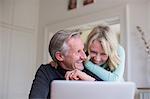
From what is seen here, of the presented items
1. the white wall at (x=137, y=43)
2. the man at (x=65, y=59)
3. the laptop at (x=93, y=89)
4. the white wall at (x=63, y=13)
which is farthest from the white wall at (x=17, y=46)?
the laptop at (x=93, y=89)

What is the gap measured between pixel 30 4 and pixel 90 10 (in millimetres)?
→ 1122

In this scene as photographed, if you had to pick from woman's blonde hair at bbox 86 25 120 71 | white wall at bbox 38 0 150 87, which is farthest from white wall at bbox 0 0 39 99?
woman's blonde hair at bbox 86 25 120 71

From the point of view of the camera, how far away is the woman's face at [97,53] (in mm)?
1296

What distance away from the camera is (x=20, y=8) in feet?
11.9

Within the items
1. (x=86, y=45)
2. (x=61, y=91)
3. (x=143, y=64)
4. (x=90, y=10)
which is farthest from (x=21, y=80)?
(x=61, y=91)

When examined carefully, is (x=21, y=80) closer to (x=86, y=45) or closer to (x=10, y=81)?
(x=10, y=81)

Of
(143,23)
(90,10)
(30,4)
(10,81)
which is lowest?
(10,81)

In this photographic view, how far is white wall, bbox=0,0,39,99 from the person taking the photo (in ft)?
11.1

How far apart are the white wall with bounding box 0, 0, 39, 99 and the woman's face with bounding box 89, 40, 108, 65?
2.23m

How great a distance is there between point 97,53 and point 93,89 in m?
0.61

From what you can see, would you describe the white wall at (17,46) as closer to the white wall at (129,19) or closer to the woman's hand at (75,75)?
the white wall at (129,19)

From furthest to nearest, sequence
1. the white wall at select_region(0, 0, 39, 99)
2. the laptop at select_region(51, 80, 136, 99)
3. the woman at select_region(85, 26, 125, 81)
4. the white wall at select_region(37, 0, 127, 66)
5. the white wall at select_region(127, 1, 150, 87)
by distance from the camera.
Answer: the white wall at select_region(0, 0, 39, 99), the white wall at select_region(37, 0, 127, 66), the white wall at select_region(127, 1, 150, 87), the woman at select_region(85, 26, 125, 81), the laptop at select_region(51, 80, 136, 99)

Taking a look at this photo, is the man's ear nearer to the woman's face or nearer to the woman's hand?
the woman's hand

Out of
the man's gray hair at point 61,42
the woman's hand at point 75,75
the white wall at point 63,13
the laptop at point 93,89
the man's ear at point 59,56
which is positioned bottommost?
the laptop at point 93,89
